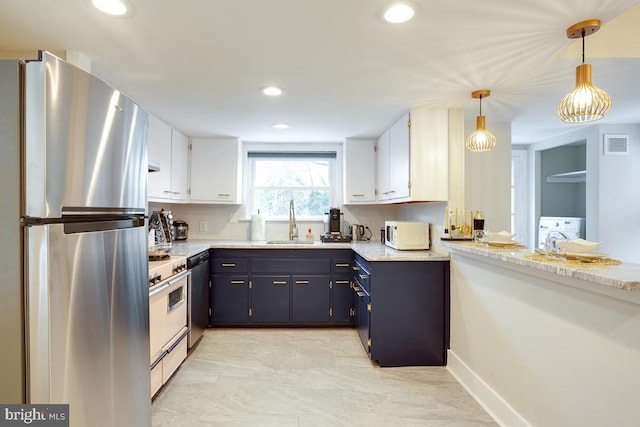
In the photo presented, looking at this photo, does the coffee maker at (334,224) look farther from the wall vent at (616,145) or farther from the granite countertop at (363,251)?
the wall vent at (616,145)

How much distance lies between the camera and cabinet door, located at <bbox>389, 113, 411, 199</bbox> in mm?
2857

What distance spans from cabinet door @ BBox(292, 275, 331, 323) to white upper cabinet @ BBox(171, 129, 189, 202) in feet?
4.97

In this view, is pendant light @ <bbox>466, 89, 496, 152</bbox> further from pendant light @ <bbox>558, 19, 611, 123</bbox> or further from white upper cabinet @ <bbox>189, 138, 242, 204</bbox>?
white upper cabinet @ <bbox>189, 138, 242, 204</bbox>

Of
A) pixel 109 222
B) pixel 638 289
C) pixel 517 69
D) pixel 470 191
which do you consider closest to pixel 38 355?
pixel 109 222

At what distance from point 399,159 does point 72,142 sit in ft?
8.24

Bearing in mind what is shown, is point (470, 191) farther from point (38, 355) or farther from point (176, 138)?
Result: point (38, 355)

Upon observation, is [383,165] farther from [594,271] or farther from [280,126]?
[594,271]

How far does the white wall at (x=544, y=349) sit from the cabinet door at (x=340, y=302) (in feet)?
4.03

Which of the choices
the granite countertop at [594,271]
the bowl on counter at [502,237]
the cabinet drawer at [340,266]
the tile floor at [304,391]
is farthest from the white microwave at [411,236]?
the granite countertop at [594,271]

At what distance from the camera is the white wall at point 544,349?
127 centimetres

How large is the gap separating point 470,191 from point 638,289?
2.18 meters

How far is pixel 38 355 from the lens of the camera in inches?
36.3

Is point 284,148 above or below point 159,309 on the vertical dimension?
above

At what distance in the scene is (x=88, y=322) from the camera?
3.57 feet
